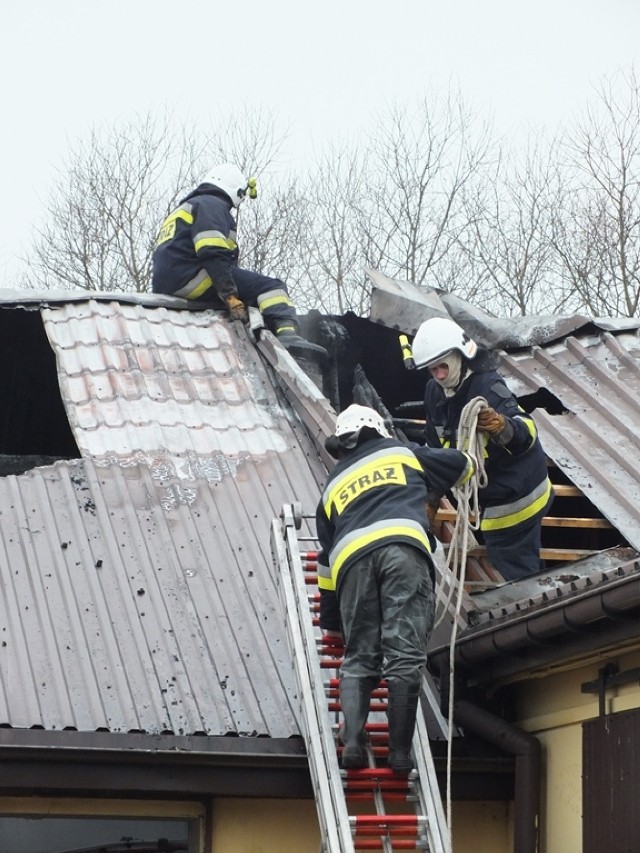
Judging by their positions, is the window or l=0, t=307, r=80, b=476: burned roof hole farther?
l=0, t=307, r=80, b=476: burned roof hole

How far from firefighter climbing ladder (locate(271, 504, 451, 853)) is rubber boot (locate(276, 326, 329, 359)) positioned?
3.15m

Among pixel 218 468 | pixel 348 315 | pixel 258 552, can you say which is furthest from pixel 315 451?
pixel 348 315

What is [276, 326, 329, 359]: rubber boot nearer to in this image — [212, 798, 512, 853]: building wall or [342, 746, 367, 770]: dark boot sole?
[212, 798, 512, 853]: building wall

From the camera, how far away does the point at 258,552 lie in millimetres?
6719

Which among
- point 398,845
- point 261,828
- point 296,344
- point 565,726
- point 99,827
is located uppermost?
point 296,344

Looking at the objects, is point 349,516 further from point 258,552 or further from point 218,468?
point 218,468

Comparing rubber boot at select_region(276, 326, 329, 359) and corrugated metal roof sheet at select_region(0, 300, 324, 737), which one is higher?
rubber boot at select_region(276, 326, 329, 359)

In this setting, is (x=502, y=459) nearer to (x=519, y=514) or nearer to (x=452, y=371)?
(x=519, y=514)

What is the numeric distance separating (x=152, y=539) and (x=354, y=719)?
1.97 m

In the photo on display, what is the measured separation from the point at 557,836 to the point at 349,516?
174cm

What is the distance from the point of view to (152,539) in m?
6.69

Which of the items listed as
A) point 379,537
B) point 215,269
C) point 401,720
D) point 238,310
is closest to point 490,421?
point 379,537

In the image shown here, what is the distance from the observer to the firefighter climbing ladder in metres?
4.96

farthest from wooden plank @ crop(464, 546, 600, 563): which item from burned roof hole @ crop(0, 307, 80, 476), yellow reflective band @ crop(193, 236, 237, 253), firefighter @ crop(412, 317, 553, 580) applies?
burned roof hole @ crop(0, 307, 80, 476)
